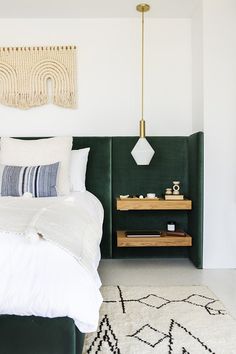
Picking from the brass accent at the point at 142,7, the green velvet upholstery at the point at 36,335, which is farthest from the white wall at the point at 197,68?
the green velvet upholstery at the point at 36,335

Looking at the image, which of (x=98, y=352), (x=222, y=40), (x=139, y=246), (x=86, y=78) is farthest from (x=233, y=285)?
(x=86, y=78)

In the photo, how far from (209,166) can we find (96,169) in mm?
1075

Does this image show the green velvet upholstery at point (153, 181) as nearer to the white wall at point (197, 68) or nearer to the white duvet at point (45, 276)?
the white wall at point (197, 68)

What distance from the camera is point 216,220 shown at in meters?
3.04

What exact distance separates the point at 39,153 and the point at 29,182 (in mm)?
366

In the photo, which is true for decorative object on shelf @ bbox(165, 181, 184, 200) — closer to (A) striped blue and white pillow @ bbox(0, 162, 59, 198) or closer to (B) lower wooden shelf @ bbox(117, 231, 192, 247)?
(B) lower wooden shelf @ bbox(117, 231, 192, 247)

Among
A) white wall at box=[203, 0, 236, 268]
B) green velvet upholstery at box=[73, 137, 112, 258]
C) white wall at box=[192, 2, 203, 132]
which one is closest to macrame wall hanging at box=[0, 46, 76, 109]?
green velvet upholstery at box=[73, 137, 112, 258]

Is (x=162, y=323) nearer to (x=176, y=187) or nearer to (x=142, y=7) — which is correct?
(x=176, y=187)

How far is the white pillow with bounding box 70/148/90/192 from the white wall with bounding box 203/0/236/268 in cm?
112

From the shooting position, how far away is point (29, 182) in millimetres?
2670

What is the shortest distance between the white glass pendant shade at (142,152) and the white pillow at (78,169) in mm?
472

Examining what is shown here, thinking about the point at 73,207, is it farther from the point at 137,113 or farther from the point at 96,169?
the point at 137,113

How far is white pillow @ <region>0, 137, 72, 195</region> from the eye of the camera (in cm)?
289

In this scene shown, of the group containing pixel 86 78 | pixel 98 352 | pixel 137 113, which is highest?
pixel 86 78
